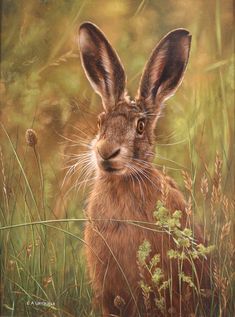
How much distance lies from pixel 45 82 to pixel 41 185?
0.39 m

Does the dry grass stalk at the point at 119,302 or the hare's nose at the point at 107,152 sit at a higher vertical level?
the hare's nose at the point at 107,152

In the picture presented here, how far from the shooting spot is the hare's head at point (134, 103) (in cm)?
214

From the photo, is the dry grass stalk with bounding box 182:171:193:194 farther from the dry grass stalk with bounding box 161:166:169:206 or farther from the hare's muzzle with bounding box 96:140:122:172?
the hare's muzzle with bounding box 96:140:122:172

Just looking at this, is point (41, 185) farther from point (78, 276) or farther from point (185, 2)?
point (185, 2)

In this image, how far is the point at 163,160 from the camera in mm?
2162

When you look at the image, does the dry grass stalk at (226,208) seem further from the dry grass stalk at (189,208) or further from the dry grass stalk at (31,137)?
the dry grass stalk at (31,137)

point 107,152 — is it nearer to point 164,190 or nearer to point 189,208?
point 164,190

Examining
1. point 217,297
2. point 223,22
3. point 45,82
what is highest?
point 223,22

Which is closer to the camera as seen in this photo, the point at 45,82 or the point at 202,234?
the point at 202,234

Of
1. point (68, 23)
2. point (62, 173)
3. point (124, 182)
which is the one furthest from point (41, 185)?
point (68, 23)

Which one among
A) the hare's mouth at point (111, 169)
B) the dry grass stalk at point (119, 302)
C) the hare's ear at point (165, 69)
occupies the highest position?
the hare's ear at point (165, 69)

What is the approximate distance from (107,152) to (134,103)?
20 centimetres

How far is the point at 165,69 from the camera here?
2.14m

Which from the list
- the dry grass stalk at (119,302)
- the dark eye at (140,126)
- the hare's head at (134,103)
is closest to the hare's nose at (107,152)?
the hare's head at (134,103)
